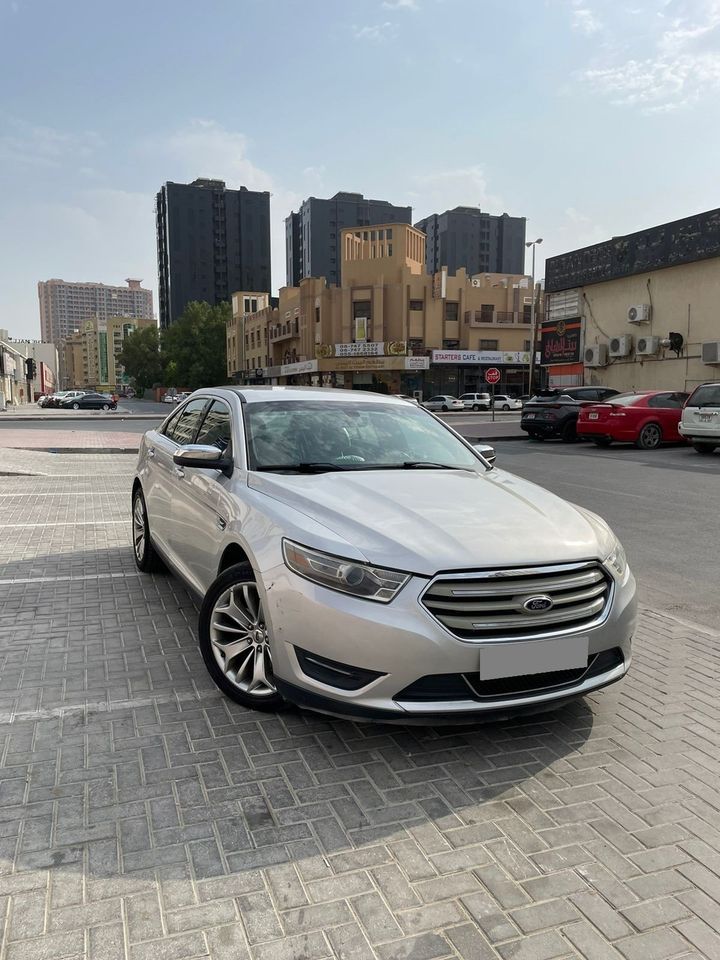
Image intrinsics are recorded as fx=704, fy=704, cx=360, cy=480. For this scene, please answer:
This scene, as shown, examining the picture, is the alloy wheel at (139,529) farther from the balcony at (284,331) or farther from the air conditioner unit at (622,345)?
the balcony at (284,331)

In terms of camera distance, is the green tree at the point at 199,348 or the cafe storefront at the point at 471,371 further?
the green tree at the point at 199,348

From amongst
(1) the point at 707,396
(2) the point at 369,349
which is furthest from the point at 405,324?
(1) the point at 707,396

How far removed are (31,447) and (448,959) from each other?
19.4m

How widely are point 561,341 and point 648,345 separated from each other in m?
5.43

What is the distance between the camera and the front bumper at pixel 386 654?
2699 millimetres

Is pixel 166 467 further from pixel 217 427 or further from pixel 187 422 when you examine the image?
pixel 217 427

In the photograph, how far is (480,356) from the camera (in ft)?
195

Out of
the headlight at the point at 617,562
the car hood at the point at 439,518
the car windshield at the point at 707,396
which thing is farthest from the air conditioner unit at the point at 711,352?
the headlight at the point at 617,562

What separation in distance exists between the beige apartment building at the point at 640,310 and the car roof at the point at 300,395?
21.2 meters

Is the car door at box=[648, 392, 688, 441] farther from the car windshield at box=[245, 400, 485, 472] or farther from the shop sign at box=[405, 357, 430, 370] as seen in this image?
the shop sign at box=[405, 357, 430, 370]

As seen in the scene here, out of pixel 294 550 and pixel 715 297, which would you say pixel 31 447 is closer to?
pixel 294 550

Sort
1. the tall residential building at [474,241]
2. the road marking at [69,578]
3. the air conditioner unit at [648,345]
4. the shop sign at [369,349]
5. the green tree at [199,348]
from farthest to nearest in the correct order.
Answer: the tall residential building at [474,241] → the green tree at [199,348] → the shop sign at [369,349] → the air conditioner unit at [648,345] → the road marking at [69,578]

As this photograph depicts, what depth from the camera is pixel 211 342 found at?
93688 millimetres

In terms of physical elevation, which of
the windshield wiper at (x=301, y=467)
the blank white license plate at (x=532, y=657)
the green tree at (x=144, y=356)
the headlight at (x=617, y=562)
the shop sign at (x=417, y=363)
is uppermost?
the green tree at (x=144, y=356)
